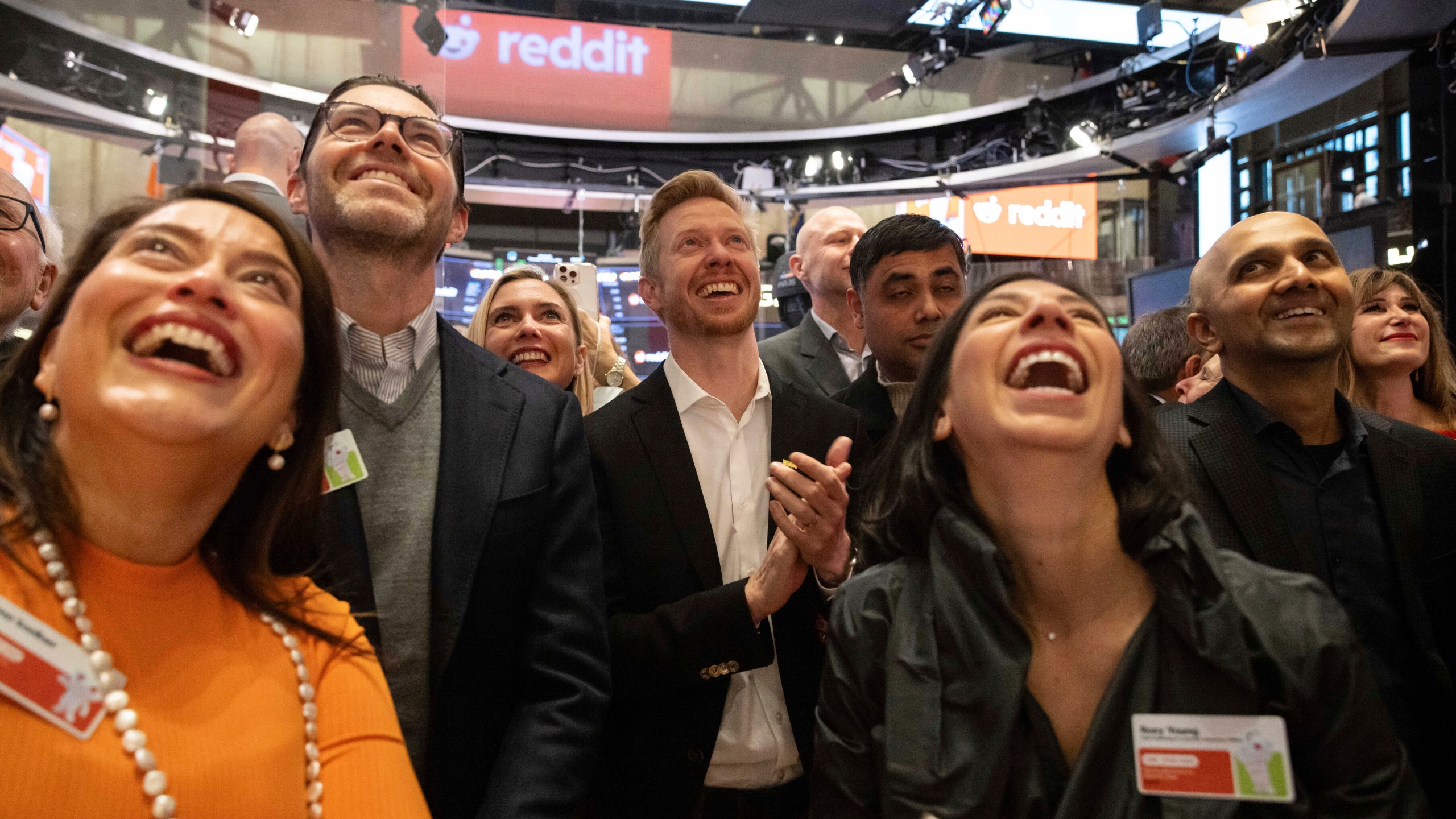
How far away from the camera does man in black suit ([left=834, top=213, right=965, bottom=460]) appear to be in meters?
2.59

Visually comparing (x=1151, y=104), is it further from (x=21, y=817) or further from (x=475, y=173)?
(x=21, y=817)

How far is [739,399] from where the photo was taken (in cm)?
232

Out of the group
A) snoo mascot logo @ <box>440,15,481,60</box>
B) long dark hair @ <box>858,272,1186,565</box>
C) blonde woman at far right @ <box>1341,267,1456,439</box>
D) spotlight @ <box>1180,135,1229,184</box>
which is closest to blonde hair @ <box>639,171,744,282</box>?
long dark hair @ <box>858,272,1186,565</box>

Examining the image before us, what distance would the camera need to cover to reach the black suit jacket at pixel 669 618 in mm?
1897

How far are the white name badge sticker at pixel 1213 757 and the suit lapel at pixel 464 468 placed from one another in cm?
109

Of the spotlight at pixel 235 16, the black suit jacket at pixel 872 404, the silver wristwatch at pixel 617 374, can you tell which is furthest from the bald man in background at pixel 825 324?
the spotlight at pixel 235 16

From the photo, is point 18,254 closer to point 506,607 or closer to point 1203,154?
point 506,607

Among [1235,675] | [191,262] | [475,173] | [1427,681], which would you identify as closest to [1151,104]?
[475,173]

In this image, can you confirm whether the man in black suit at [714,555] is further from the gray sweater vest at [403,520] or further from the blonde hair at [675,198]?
the gray sweater vest at [403,520]

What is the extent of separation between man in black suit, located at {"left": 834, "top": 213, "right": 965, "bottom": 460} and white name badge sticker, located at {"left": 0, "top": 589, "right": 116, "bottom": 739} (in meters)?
1.86

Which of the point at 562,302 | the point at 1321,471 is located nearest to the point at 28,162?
the point at 562,302

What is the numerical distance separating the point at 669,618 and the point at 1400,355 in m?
2.67

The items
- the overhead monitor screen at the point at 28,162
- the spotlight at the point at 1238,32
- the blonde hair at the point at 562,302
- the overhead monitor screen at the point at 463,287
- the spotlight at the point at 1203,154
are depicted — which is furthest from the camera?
the overhead monitor screen at the point at 463,287

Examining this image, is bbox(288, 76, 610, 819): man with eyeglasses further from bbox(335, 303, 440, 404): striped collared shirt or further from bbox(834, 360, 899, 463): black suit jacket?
bbox(834, 360, 899, 463): black suit jacket
